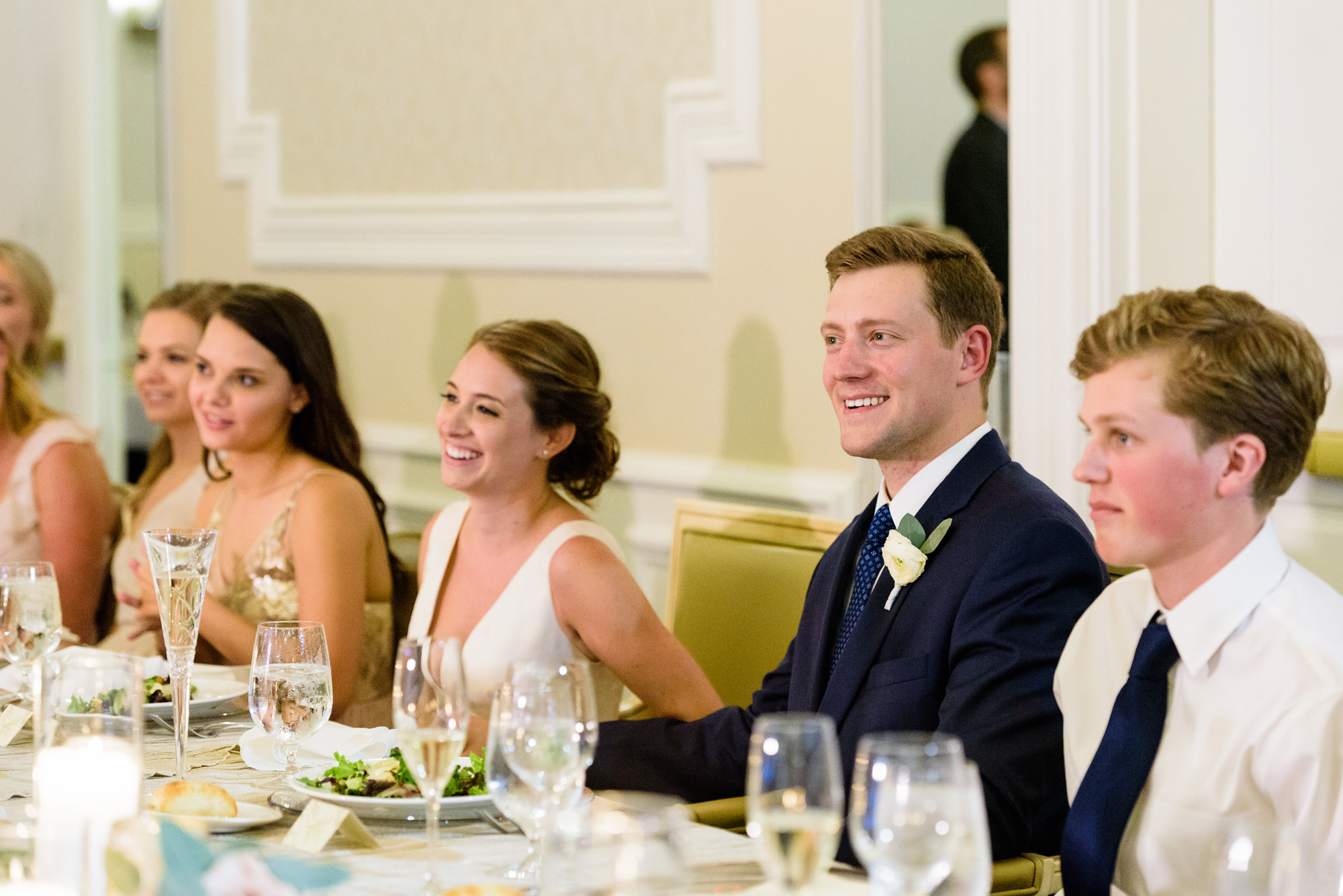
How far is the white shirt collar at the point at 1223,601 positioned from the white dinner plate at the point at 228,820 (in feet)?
3.24

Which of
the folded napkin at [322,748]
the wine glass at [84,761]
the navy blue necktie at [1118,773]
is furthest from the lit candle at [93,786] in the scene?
the navy blue necktie at [1118,773]

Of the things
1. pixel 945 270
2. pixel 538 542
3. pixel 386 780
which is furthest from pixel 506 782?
pixel 538 542

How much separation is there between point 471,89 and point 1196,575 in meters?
2.86

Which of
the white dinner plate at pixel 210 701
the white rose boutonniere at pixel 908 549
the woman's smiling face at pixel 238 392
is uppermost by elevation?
the woman's smiling face at pixel 238 392

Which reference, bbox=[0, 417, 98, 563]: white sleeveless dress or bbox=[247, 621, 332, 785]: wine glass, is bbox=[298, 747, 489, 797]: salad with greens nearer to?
bbox=[247, 621, 332, 785]: wine glass

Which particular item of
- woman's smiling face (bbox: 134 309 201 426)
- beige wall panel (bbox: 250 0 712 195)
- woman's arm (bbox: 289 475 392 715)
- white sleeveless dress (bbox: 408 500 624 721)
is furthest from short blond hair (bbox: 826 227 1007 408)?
woman's smiling face (bbox: 134 309 201 426)

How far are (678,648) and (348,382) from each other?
215cm

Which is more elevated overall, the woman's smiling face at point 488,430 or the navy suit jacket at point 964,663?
the woman's smiling face at point 488,430

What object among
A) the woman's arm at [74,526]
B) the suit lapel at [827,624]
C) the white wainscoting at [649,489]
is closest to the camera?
the suit lapel at [827,624]

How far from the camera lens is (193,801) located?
169 cm

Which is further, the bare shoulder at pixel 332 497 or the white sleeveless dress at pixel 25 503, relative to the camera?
the white sleeveless dress at pixel 25 503

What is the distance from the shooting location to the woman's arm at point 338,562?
2904 mm

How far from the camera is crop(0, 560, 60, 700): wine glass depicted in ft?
6.83

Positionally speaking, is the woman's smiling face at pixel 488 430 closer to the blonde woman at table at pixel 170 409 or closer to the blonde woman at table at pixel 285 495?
the blonde woman at table at pixel 285 495
